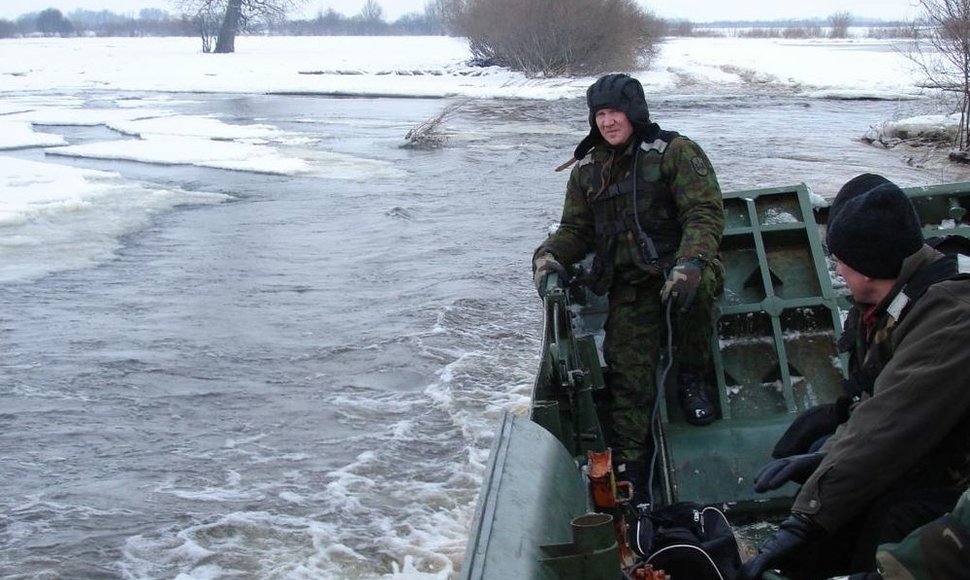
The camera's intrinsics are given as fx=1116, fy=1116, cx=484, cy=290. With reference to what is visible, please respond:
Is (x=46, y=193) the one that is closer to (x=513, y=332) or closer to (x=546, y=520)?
(x=513, y=332)

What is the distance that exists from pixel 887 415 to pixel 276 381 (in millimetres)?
6391

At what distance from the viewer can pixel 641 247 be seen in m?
4.66

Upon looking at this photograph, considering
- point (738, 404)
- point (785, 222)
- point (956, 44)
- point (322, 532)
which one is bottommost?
point (322, 532)

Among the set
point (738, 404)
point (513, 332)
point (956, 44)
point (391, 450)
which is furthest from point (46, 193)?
point (956, 44)

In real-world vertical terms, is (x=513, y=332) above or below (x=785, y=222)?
below

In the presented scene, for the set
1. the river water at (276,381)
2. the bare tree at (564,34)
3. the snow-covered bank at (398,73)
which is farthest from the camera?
the bare tree at (564,34)

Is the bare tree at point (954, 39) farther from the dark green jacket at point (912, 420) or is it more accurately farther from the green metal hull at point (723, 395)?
the dark green jacket at point (912, 420)

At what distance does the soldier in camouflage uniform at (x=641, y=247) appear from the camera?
455 centimetres

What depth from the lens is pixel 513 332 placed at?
31.6ft

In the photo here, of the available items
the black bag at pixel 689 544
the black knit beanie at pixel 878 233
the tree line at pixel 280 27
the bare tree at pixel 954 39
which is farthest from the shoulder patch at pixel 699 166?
the tree line at pixel 280 27

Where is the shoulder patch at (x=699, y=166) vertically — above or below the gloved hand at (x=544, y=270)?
above

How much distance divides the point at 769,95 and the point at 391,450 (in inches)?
1164

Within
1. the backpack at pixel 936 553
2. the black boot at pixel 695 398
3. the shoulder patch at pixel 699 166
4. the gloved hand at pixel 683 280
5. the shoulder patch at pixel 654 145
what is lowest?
the black boot at pixel 695 398

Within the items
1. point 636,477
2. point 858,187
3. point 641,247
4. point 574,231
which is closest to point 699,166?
point 641,247
